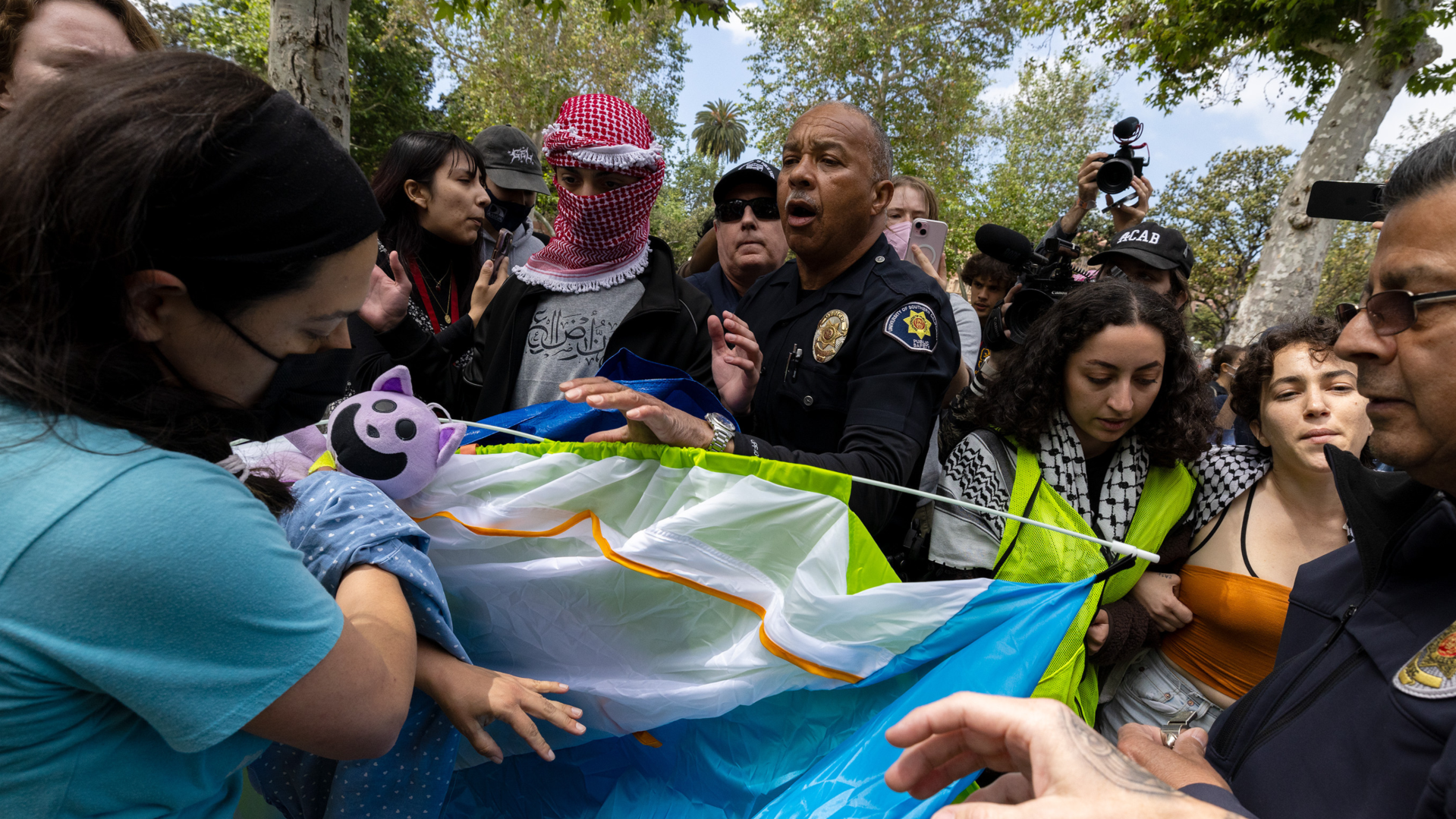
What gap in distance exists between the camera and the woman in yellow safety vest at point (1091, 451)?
2090 millimetres

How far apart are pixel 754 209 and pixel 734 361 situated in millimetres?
1359

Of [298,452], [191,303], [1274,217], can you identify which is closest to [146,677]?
[191,303]

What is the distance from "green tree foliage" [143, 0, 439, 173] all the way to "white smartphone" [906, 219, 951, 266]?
46.1 ft

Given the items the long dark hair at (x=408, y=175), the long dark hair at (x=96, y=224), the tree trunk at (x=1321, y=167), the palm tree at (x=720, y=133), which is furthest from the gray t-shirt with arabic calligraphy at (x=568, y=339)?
the palm tree at (x=720, y=133)

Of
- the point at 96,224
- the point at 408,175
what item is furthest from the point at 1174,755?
the point at 408,175

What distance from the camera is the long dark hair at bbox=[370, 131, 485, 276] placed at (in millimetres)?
3486

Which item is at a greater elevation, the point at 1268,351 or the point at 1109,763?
the point at 1268,351

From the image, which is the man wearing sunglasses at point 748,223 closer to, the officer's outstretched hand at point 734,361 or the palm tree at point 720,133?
the officer's outstretched hand at point 734,361

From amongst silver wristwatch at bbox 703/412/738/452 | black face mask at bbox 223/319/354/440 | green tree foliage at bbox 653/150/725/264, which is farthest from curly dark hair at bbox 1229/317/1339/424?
green tree foliage at bbox 653/150/725/264

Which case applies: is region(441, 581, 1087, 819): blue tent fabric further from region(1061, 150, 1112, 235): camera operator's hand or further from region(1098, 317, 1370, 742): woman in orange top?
region(1061, 150, 1112, 235): camera operator's hand

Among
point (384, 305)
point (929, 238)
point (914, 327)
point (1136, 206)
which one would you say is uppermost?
point (1136, 206)

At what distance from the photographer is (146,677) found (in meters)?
0.92

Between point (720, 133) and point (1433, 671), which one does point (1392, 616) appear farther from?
point (720, 133)

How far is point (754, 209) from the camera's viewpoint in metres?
3.38
